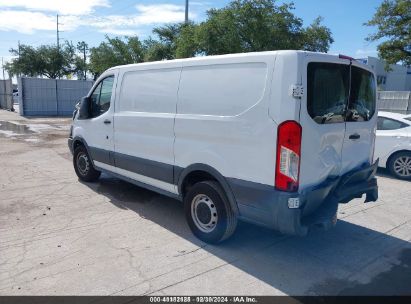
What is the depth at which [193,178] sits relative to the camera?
4574 mm

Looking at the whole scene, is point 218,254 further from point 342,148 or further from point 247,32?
point 247,32

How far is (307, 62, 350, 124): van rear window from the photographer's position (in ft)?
11.6

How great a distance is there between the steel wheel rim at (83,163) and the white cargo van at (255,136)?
191 centimetres

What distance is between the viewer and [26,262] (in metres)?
3.83

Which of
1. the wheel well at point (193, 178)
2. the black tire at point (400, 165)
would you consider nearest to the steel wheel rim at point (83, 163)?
the wheel well at point (193, 178)

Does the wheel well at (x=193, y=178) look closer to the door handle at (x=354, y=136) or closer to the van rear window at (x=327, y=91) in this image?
the van rear window at (x=327, y=91)

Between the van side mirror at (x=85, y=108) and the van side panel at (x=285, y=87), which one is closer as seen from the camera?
the van side panel at (x=285, y=87)

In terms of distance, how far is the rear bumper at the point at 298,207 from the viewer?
3.51 metres

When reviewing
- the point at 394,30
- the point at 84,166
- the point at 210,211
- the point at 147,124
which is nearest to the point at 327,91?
the point at 210,211

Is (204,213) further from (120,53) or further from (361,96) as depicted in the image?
(120,53)

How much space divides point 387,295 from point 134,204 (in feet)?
12.4

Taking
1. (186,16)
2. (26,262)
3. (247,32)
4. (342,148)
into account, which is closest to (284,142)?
(342,148)

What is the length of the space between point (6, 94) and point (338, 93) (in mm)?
27767

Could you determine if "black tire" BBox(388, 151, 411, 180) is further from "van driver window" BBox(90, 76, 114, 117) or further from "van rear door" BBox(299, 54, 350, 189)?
"van driver window" BBox(90, 76, 114, 117)
